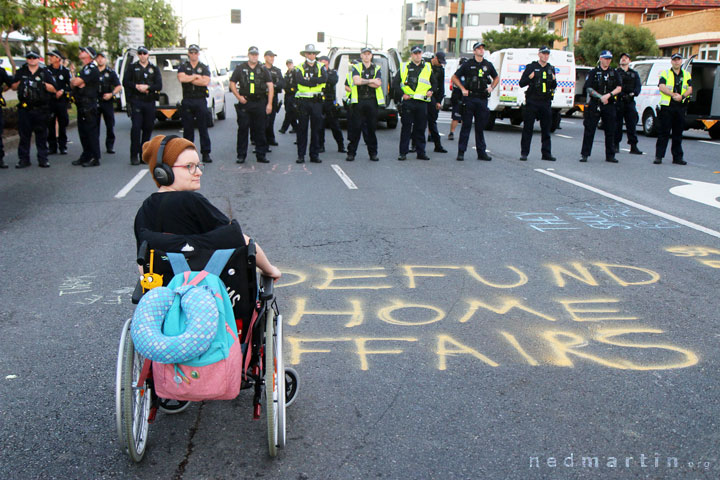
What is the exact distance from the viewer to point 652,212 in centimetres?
859

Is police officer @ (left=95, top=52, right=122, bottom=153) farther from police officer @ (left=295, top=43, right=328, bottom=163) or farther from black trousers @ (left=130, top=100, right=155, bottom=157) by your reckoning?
police officer @ (left=295, top=43, right=328, bottom=163)

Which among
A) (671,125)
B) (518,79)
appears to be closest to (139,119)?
(671,125)

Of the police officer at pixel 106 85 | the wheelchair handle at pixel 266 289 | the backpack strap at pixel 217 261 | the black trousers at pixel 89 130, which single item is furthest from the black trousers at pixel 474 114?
the backpack strap at pixel 217 261

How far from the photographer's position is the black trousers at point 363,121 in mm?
12758

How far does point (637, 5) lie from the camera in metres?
54.5

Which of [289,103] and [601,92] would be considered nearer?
[601,92]

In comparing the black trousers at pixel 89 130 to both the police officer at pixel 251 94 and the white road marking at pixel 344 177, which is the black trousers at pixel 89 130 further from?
the white road marking at pixel 344 177

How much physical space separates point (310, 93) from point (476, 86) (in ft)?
9.88

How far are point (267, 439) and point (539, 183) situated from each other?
324 inches

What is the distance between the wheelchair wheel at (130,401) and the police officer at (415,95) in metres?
10.3

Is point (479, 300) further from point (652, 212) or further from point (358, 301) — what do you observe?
point (652, 212)

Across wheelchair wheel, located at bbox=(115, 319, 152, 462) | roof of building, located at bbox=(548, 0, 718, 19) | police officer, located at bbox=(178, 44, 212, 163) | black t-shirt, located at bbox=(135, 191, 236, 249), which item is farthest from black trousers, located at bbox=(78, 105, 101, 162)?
roof of building, located at bbox=(548, 0, 718, 19)

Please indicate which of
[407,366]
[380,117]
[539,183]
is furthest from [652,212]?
[380,117]

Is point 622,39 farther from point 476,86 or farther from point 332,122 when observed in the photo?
point 476,86
